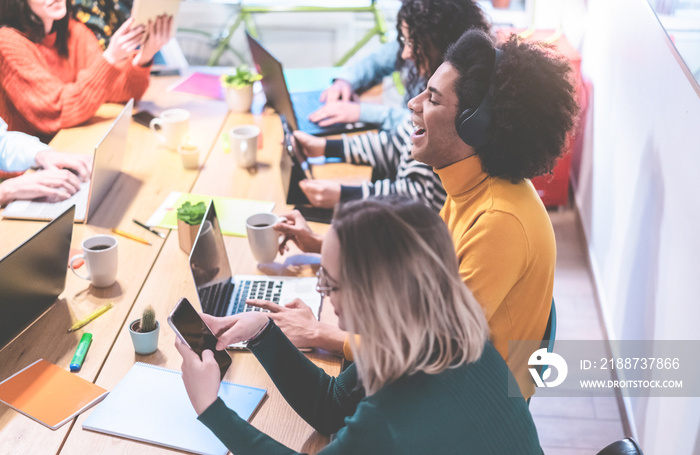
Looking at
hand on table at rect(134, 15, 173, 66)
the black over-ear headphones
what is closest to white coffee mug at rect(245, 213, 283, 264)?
the black over-ear headphones

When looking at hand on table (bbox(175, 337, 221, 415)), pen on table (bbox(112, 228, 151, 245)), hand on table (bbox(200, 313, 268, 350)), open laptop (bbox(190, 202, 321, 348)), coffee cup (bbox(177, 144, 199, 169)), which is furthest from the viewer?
coffee cup (bbox(177, 144, 199, 169))

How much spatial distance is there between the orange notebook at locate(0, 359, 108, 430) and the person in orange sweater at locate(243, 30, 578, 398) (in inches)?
15.0

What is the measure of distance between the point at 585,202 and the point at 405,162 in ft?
4.69

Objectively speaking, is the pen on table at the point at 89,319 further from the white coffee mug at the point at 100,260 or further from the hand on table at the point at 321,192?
the hand on table at the point at 321,192

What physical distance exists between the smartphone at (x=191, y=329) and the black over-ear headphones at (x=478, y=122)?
2.11 ft

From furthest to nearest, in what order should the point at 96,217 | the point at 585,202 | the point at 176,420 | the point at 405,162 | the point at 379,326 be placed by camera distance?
the point at 585,202 → the point at 405,162 → the point at 96,217 → the point at 176,420 → the point at 379,326

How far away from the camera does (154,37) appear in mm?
2408

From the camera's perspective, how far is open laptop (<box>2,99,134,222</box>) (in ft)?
5.62

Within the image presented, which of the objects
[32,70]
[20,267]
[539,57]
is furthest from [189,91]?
[539,57]

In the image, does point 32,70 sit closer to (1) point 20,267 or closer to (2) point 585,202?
(1) point 20,267

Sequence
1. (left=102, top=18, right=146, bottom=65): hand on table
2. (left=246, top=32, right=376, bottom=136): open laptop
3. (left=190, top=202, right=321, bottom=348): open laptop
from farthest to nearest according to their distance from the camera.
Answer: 1. (left=102, top=18, right=146, bottom=65): hand on table
2. (left=246, top=32, right=376, bottom=136): open laptop
3. (left=190, top=202, right=321, bottom=348): open laptop

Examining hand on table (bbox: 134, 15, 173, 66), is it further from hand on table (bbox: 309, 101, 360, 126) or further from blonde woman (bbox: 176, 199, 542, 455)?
blonde woman (bbox: 176, 199, 542, 455)

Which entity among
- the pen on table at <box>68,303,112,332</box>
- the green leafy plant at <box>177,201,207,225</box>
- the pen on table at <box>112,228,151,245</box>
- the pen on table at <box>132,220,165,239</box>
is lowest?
the pen on table at <box>132,220,165,239</box>

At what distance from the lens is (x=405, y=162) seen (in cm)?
192
